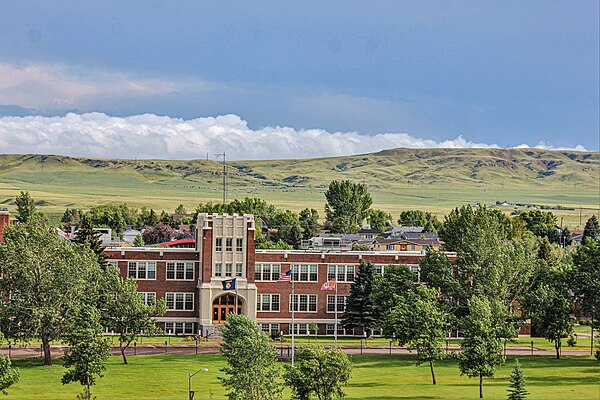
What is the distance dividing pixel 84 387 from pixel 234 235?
42290mm

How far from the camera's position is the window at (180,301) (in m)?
112

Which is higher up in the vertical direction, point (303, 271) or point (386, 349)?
point (303, 271)

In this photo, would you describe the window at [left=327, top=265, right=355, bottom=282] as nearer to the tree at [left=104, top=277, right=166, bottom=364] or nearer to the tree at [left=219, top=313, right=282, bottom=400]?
the tree at [left=104, top=277, right=166, bottom=364]

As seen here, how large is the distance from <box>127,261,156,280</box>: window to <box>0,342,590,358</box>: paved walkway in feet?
45.7

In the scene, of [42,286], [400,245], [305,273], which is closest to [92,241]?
[42,286]

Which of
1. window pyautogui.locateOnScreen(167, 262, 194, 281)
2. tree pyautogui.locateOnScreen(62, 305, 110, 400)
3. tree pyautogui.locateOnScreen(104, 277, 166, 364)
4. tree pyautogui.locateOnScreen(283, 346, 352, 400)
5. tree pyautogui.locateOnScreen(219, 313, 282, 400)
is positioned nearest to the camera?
tree pyautogui.locateOnScreen(219, 313, 282, 400)

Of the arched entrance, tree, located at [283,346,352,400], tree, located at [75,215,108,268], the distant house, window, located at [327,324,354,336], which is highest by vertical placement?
tree, located at [75,215,108,268]

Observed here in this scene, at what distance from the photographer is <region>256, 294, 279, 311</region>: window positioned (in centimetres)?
11312

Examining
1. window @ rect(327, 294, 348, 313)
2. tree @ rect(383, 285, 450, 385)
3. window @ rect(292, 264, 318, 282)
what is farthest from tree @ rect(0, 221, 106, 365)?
window @ rect(327, 294, 348, 313)

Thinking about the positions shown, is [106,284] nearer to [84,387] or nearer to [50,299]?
[50,299]

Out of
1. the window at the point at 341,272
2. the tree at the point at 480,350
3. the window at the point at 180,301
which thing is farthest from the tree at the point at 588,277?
the window at the point at 180,301

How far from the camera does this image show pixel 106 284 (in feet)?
295

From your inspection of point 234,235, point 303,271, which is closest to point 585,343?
point 303,271

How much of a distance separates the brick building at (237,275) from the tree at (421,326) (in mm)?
25803
